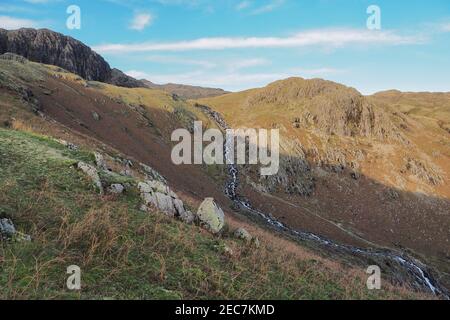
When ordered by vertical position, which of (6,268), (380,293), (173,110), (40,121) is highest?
(173,110)

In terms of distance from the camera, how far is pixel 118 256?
9.09 meters

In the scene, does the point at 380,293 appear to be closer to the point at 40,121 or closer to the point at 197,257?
the point at 197,257

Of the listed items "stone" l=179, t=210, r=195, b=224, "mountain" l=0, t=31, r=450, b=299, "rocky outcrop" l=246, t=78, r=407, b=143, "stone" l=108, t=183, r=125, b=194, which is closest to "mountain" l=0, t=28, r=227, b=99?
"mountain" l=0, t=31, r=450, b=299

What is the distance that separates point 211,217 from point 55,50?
109616 millimetres

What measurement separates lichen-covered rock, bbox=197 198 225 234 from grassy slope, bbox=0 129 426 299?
94 cm

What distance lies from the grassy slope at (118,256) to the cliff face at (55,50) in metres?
104

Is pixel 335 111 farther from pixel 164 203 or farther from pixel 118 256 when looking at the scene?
pixel 118 256

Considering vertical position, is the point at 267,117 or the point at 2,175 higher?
the point at 267,117

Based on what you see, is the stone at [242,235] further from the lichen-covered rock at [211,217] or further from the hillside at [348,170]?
the hillside at [348,170]

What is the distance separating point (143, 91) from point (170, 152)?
2432 centimetres

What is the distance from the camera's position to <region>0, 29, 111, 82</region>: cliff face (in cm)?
10162
